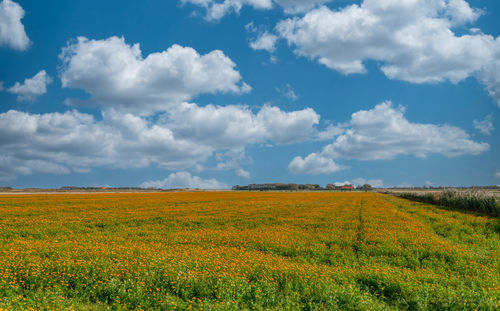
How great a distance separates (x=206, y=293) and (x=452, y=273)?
381 inches

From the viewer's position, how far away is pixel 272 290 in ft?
31.0

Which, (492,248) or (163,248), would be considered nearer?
(163,248)

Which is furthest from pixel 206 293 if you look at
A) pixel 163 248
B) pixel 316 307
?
pixel 163 248

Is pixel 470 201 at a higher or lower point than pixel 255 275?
lower

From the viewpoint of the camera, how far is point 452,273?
1199cm

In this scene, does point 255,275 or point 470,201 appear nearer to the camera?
point 255,275

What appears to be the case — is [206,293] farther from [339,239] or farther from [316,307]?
[339,239]

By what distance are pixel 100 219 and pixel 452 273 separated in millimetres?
25883

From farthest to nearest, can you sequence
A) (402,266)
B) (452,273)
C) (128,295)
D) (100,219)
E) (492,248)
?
(100,219)
(492,248)
(402,266)
(452,273)
(128,295)

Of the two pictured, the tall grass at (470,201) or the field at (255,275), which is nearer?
the field at (255,275)

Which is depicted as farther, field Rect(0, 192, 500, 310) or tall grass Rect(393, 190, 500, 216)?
tall grass Rect(393, 190, 500, 216)

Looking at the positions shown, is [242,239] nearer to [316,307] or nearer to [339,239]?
[339,239]

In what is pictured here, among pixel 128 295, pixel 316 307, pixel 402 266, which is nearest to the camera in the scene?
pixel 316 307

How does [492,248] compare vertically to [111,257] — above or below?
below
